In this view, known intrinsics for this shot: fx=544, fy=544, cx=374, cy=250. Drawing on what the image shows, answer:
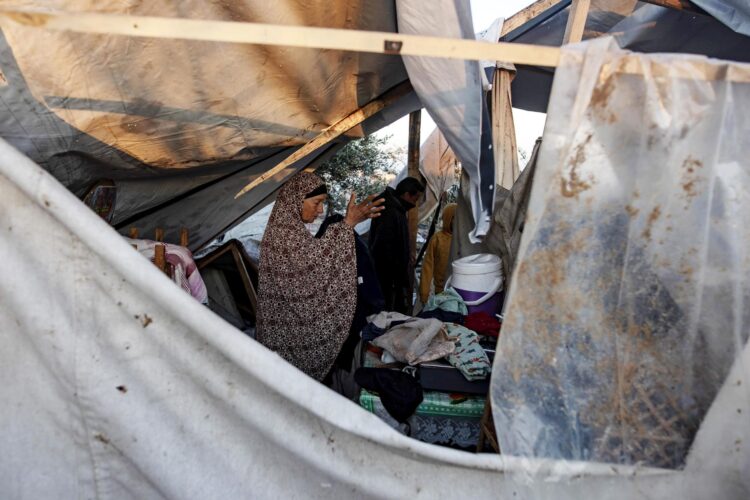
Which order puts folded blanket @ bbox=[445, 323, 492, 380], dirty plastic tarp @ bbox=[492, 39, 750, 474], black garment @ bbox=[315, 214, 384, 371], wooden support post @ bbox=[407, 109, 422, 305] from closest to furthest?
dirty plastic tarp @ bbox=[492, 39, 750, 474] → folded blanket @ bbox=[445, 323, 492, 380] → black garment @ bbox=[315, 214, 384, 371] → wooden support post @ bbox=[407, 109, 422, 305]

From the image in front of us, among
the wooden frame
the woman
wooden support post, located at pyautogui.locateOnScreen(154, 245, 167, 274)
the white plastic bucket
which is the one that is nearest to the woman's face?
the woman

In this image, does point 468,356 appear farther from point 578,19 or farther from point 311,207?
point 578,19

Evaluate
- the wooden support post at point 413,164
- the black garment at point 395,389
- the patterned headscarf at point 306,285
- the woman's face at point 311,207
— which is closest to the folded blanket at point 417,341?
the black garment at point 395,389

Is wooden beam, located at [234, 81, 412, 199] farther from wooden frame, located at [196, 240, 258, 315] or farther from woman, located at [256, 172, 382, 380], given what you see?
wooden frame, located at [196, 240, 258, 315]

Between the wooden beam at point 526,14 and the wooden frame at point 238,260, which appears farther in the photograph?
the wooden frame at point 238,260

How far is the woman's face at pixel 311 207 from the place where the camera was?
332 cm

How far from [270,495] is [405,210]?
3558 millimetres

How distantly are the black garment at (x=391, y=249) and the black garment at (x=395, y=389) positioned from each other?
2.13 meters

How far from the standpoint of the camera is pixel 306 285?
131 inches

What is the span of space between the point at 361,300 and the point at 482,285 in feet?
2.62

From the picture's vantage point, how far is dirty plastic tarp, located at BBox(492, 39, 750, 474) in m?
1.56

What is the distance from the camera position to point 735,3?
3.11 metres

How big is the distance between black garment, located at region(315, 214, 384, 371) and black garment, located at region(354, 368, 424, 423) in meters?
0.81

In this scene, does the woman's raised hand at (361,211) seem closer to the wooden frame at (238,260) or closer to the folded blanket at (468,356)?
A: the folded blanket at (468,356)
